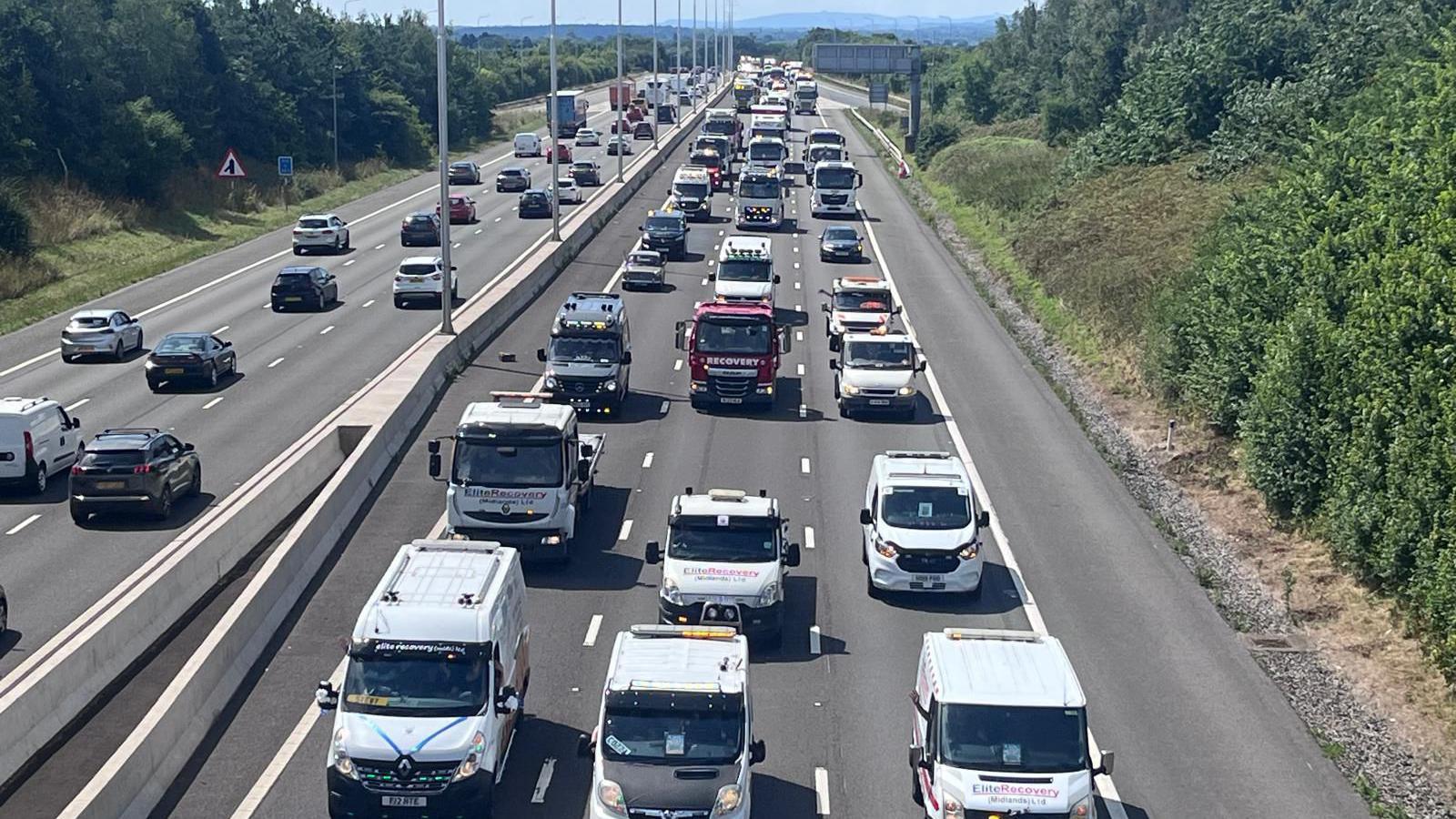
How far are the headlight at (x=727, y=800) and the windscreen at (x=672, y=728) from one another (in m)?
0.33

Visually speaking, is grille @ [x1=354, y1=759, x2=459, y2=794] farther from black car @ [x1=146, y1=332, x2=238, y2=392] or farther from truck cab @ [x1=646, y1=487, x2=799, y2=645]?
black car @ [x1=146, y1=332, x2=238, y2=392]

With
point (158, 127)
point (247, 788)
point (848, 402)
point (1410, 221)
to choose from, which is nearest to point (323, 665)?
point (247, 788)

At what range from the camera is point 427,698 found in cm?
1952

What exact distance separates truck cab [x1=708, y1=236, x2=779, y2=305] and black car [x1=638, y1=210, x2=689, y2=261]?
1161 centimetres

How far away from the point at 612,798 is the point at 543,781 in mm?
2859

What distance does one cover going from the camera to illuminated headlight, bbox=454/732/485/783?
742 inches

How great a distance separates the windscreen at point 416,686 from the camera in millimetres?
19359

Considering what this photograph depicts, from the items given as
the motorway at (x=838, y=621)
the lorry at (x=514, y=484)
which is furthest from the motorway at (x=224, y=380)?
the lorry at (x=514, y=484)

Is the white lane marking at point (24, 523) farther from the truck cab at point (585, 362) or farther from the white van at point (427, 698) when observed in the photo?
the white van at point (427, 698)

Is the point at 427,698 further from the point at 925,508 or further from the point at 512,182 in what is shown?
the point at 512,182

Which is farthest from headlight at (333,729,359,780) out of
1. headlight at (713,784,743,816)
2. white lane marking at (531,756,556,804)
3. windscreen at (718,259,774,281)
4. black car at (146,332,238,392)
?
windscreen at (718,259,774,281)

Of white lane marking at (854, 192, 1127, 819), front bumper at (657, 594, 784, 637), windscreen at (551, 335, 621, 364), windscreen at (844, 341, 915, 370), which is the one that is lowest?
white lane marking at (854, 192, 1127, 819)

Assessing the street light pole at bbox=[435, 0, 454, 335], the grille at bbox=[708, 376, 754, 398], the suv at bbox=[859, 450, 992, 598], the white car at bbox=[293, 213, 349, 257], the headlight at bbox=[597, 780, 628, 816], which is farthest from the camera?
the white car at bbox=[293, 213, 349, 257]

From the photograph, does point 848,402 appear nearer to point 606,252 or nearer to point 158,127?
point 606,252
